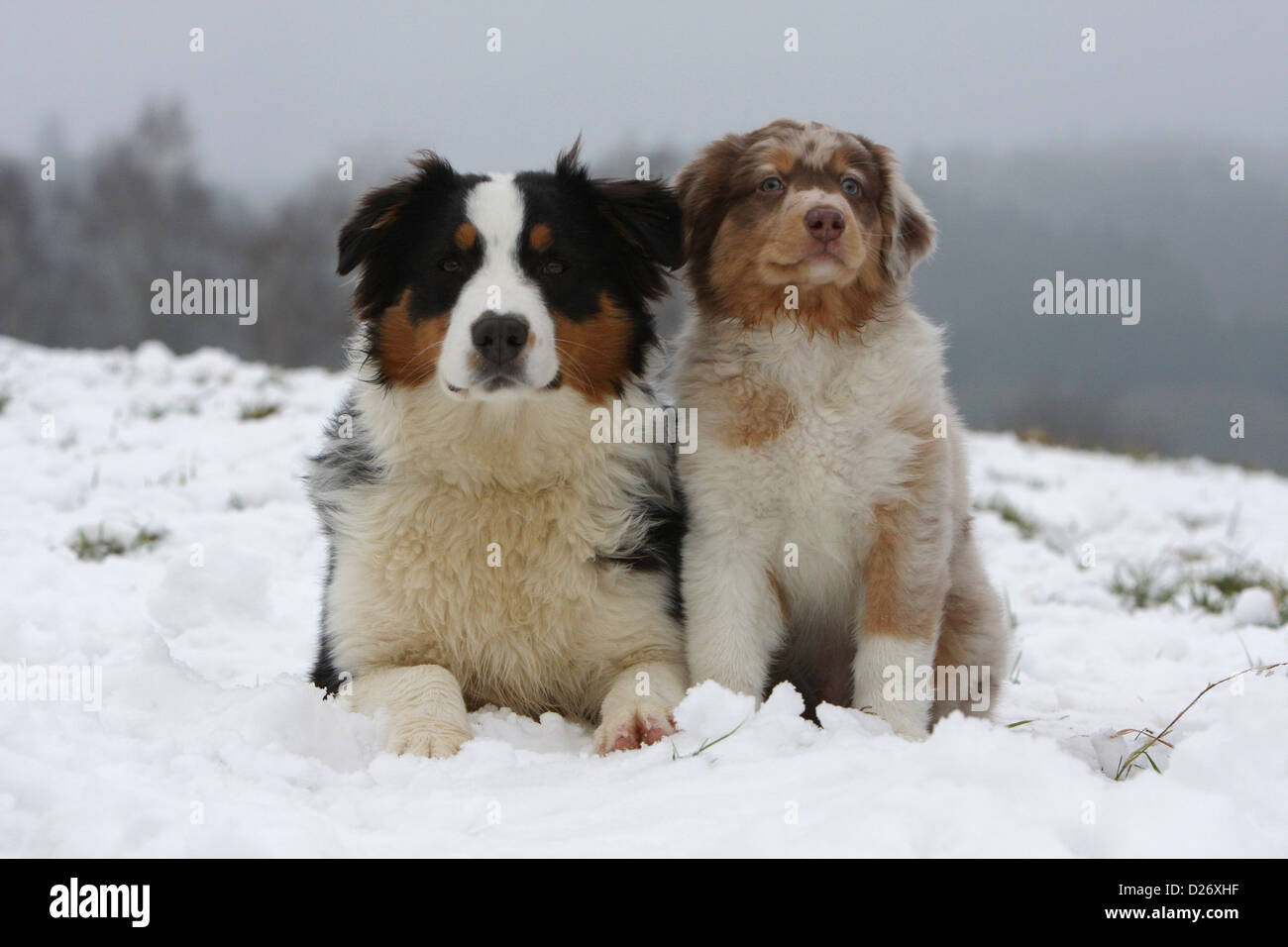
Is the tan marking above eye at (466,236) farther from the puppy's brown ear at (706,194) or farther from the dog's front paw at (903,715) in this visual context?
the dog's front paw at (903,715)

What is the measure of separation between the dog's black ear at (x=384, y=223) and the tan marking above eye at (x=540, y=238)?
0.39 metres

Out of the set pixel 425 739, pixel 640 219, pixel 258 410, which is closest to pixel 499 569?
Answer: pixel 425 739

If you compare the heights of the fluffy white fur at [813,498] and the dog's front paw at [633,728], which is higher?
the fluffy white fur at [813,498]

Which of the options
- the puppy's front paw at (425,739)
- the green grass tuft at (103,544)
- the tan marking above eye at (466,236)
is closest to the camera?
the puppy's front paw at (425,739)

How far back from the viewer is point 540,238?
3.48 meters

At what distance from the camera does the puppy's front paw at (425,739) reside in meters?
2.94

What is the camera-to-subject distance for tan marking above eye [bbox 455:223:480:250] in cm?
346

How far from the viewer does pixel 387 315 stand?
3.66m

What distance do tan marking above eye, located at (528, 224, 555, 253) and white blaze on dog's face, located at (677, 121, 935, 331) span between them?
1.53 feet

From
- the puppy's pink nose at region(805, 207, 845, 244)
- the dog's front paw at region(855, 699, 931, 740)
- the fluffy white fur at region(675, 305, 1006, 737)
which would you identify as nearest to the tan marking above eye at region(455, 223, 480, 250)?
the fluffy white fur at region(675, 305, 1006, 737)

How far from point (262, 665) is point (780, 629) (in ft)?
6.71

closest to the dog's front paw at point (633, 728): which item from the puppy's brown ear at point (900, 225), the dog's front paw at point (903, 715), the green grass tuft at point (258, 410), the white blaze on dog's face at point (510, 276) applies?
the dog's front paw at point (903, 715)

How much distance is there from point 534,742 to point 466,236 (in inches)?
58.9

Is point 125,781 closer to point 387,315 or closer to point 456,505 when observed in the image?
point 456,505
